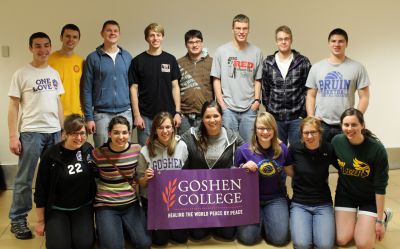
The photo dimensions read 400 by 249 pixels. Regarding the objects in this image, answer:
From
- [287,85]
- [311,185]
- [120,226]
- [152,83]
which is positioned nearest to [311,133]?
[311,185]

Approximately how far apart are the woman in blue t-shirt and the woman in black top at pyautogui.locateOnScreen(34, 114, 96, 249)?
118cm

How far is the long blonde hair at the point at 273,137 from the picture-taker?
3354mm

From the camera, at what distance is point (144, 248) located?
3314mm

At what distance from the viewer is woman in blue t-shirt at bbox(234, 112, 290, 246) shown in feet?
11.1

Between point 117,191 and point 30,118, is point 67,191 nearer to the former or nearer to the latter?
point 117,191

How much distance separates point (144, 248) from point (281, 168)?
1.22 meters

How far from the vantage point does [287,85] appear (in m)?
4.02

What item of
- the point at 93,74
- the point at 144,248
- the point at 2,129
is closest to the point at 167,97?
the point at 93,74

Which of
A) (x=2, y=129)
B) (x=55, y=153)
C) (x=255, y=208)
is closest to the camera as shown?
(x=55, y=153)

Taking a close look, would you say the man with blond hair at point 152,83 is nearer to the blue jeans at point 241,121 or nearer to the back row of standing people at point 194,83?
the back row of standing people at point 194,83

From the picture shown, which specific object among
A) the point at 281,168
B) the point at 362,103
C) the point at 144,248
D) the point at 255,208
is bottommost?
the point at 144,248

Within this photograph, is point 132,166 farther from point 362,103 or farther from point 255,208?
point 362,103

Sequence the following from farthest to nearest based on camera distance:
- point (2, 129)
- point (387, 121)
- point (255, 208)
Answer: point (387, 121), point (2, 129), point (255, 208)

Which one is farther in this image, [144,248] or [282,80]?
[282,80]
